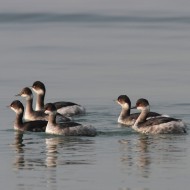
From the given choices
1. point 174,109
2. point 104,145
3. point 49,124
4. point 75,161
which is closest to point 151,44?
point 174,109

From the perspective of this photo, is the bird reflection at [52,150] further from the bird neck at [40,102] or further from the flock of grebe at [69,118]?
the bird neck at [40,102]

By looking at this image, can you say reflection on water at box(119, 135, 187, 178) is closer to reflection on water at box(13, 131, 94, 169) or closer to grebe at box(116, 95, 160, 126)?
reflection on water at box(13, 131, 94, 169)

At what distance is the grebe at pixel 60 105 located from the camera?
87.3 ft

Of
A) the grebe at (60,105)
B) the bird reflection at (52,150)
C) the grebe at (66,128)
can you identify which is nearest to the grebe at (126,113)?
the grebe at (60,105)

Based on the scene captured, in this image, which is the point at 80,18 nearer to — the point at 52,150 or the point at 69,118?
the point at 69,118

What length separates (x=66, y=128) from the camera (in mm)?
23766

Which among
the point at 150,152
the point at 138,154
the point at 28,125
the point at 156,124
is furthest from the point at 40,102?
the point at 138,154

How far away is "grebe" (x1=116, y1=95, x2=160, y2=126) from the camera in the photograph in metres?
25.8

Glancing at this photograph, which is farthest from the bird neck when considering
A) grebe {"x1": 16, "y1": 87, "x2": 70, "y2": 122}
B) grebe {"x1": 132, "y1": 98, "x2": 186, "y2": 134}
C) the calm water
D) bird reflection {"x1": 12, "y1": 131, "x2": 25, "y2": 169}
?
bird reflection {"x1": 12, "y1": 131, "x2": 25, "y2": 169}

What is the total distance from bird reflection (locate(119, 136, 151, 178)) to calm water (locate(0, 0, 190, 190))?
18 millimetres

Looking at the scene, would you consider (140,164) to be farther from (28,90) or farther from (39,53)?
(39,53)

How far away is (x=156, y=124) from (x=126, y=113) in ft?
8.49

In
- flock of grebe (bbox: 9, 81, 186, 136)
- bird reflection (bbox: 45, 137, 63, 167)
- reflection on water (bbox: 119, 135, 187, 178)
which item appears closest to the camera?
reflection on water (bbox: 119, 135, 187, 178)

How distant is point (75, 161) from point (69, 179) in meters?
1.79
